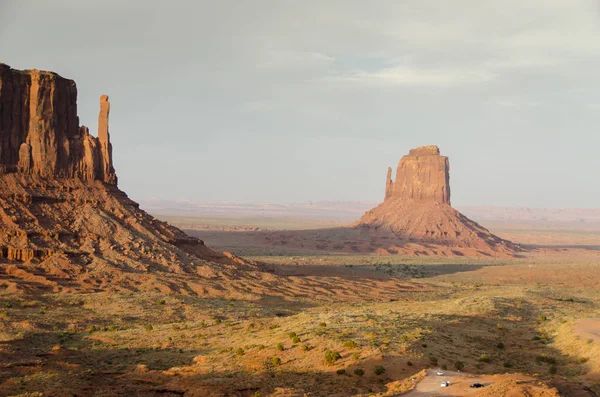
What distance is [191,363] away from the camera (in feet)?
102

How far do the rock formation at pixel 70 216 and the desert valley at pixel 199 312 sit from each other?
0.15 m

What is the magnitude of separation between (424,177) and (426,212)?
10.1 meters

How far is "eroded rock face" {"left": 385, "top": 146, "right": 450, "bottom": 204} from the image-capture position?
149500mm

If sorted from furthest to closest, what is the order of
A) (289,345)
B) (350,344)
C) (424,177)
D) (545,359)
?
(424,177), (545,359), (289,345), (350,344)

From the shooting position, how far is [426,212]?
146 metres

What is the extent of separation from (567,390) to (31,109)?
54942 millimetres

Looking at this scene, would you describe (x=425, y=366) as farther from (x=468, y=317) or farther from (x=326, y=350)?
(x=468, y=317)

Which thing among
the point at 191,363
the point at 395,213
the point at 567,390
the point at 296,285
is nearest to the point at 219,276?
the point at 296,285

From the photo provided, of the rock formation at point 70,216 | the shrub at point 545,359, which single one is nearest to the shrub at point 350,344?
the shrub at point 545,359

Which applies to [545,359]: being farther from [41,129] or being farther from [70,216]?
[41,129]

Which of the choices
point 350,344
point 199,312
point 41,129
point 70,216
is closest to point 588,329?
point 350,344

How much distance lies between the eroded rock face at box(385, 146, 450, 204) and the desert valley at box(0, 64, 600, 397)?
54876mm

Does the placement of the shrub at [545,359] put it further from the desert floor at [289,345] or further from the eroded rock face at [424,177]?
the eroded rock face at [424,177]

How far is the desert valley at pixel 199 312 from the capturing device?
26.6m
